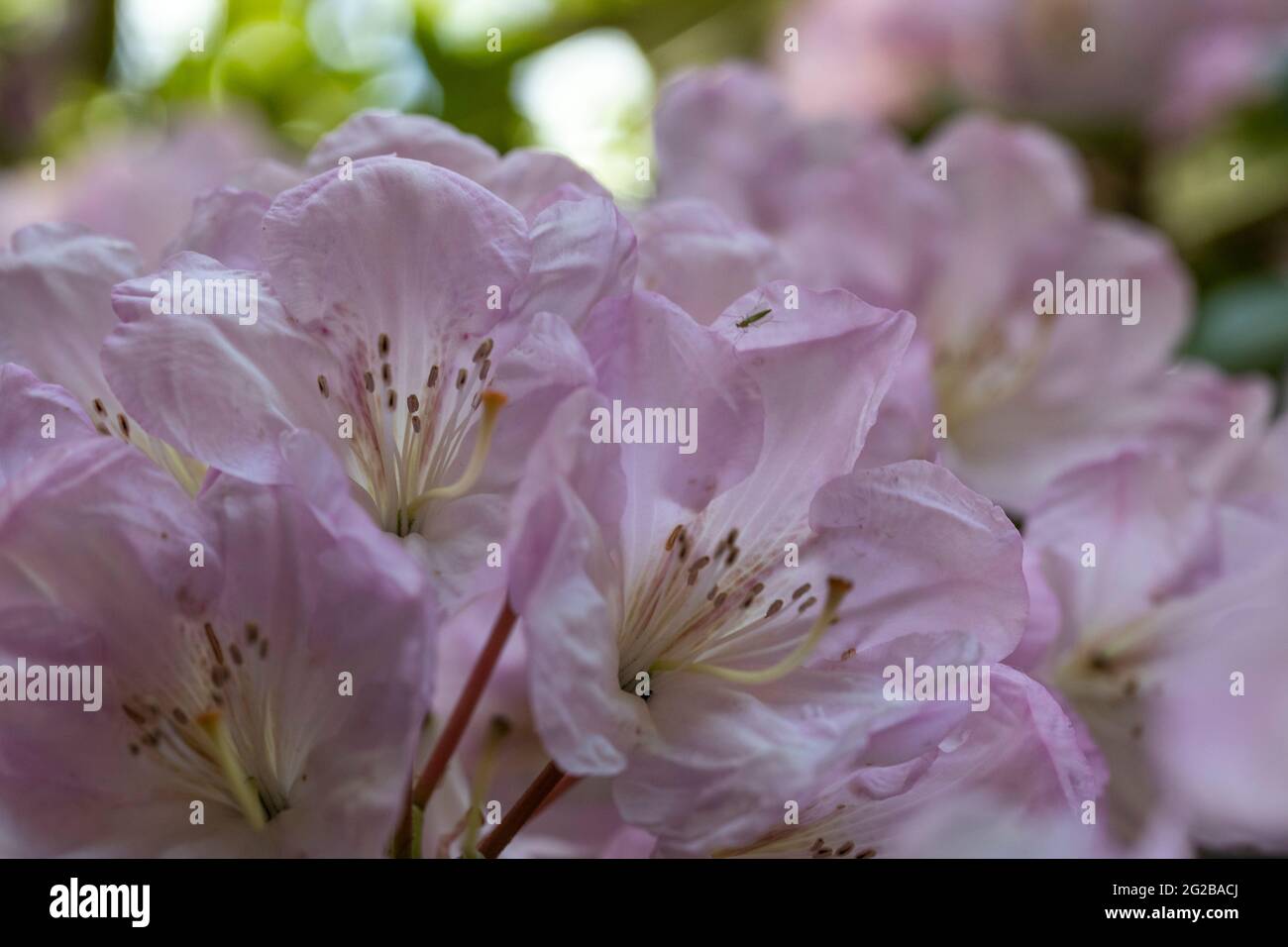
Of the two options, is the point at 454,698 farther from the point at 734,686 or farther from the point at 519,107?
the point at 519,107

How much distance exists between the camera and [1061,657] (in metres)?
0.49

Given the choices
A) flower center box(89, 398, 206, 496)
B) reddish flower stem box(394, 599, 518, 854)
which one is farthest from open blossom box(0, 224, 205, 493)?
reddish flower stem box(394, 599, 518, 854)

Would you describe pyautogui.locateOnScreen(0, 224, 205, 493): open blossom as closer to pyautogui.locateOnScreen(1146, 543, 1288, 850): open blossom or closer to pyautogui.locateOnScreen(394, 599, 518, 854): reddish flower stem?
pyautogui.locateOnScreen(394, 599, 518, 854): reddish flower stem

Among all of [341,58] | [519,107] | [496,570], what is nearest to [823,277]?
[496,570]

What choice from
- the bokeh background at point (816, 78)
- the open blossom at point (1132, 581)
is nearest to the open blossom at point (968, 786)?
the open blossom at point (1132, 581)

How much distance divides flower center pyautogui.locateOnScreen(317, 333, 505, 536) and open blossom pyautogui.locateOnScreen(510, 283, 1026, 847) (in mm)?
50

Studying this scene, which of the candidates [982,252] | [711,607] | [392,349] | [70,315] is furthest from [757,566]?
[982,252]

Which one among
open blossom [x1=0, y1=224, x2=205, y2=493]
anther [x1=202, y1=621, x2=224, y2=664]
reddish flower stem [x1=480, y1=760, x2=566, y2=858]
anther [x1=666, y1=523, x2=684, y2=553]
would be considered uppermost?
open blossom [x1=0, y1=224, x2=205, y2=493]

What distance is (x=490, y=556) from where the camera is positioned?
355 mm

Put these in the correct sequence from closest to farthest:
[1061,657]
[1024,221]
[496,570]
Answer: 1. [496,570]
2. [1061,657]
3. [1024,221]

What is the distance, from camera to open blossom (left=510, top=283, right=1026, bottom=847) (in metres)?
0.34

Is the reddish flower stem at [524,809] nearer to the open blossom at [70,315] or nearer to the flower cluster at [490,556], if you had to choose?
the flower cluster at [490,556]

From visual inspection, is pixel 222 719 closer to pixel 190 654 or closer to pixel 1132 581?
pixel 190 654

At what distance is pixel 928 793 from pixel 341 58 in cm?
95
